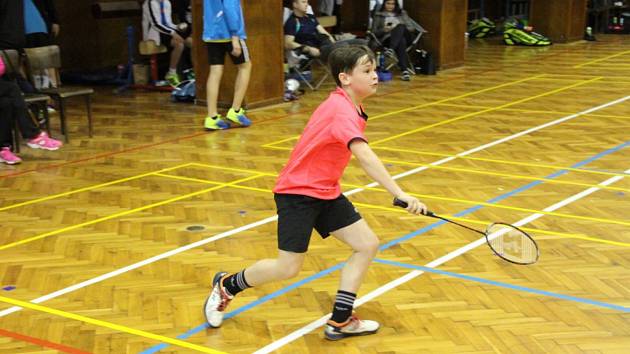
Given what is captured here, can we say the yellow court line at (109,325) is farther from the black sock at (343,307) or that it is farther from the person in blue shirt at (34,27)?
the person in blue shirt at (34,27)

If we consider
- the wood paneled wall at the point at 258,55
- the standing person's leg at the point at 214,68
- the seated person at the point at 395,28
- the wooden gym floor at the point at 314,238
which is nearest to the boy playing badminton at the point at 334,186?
the wooden gym floor at the point at 314,238

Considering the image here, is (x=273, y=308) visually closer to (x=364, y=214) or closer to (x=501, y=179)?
(x=364, y=214)

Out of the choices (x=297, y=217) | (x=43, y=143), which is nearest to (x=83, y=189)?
(x=43, y=143)

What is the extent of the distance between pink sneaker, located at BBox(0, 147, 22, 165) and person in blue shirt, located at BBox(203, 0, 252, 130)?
221 centimetres

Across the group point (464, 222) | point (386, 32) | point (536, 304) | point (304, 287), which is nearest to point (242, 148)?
point (464, 222)

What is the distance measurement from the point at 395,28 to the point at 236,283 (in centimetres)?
962

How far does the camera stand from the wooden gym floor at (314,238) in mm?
4469

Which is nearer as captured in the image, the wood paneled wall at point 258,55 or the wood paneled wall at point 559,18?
the wood paneled wall at point 258,55

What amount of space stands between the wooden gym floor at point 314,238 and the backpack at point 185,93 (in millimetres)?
626

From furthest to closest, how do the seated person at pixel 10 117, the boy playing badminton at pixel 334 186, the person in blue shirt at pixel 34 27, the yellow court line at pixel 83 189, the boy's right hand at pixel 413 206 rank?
1. the person in blue shirt at pixel 34 27
2. the seated person at pixel 10 117
3. the yellow court line at pixel 83 189
4. the boy playing badminton at pixel 334 186
5. the boy's right hand at pixel 413 206

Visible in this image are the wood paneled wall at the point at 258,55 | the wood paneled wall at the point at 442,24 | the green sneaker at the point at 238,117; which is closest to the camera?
the green sneaker at the point at 238,117

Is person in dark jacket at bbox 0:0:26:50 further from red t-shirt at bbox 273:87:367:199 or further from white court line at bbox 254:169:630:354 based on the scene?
red t-shirt at bbox 273:87:367:199

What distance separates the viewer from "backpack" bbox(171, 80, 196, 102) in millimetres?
11648

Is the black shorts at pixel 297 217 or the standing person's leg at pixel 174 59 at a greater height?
the black shorts at pixel 297 217
